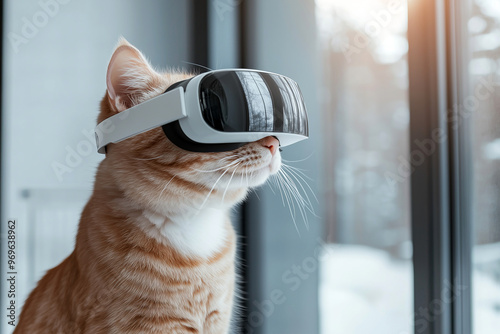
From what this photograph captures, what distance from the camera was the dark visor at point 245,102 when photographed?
0.59 m

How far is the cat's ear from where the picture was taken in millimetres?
680

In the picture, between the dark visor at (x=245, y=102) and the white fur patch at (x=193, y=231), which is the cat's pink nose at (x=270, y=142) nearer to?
the dark visor at (x=245, y=102)

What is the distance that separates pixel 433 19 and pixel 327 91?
3.88ft

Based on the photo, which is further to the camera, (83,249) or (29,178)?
(29,178)

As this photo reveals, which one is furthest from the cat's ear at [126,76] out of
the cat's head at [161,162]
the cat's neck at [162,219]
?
the cat's neck at [162,219]

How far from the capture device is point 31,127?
119 centimetres

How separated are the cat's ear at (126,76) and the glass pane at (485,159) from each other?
2.36 ft

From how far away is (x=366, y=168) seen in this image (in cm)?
184

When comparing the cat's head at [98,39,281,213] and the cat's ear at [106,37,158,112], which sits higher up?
the cat's ear at [106,37,158,112]

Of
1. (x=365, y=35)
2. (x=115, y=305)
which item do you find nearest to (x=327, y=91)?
(x=365, y=35)

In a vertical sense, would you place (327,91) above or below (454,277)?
above

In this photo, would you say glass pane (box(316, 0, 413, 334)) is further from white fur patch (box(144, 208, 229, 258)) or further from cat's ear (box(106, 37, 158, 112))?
cat's ear (box(106, 37, 158, 112))

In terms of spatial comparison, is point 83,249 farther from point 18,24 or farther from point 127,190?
point 18,24

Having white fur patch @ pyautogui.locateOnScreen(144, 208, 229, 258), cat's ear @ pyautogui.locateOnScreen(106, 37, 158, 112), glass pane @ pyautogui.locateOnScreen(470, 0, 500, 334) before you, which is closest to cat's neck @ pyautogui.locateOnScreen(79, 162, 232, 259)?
white fur patch @ pyautogui.locateOnScreen(144, 208, 229, 258)
